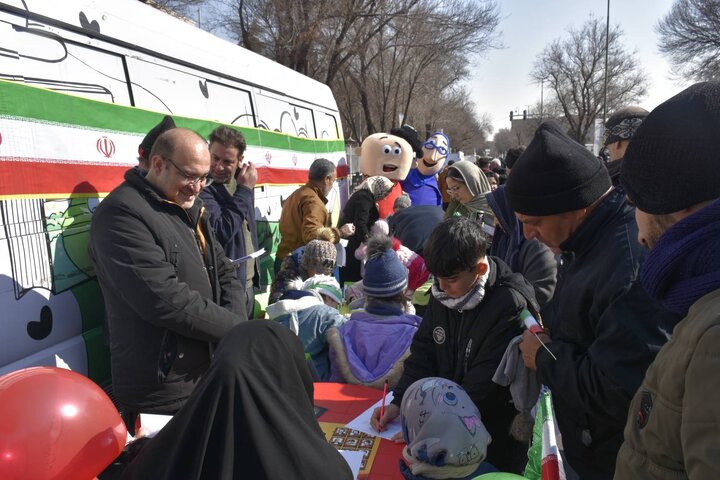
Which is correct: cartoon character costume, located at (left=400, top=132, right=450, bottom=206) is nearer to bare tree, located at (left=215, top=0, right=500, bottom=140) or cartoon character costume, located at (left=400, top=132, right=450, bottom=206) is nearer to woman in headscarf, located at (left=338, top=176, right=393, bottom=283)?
woman in headscarf, located at (left=338, top=176, right=393, bottom=283)

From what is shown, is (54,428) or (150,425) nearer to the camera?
(54,428)

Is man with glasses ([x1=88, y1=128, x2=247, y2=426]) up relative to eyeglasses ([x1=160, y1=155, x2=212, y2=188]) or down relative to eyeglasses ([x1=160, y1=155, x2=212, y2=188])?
down

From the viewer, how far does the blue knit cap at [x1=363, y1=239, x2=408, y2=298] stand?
282 cm

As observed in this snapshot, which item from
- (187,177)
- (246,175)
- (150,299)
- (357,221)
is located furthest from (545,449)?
(357,221)

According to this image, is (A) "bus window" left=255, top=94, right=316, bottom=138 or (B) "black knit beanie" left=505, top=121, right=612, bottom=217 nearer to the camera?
(B) "black knit beanie" left=505, top=121, right=612, bottom=217

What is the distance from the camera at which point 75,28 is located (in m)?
2.61

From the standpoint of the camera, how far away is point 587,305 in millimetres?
1518

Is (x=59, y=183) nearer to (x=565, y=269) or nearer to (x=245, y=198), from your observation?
(x=245, y=198)

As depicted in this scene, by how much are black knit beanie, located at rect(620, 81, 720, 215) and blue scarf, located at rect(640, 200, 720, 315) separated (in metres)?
0.11

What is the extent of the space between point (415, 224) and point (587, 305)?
3031 mm

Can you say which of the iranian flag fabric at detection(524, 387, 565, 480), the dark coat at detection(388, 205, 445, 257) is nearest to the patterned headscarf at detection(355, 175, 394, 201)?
the dark coat at detection(388, 205, 445, 257)

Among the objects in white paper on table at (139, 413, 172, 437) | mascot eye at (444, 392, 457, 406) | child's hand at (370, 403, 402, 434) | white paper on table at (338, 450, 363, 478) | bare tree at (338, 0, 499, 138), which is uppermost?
bare tree at (338, 0, 499, 138)

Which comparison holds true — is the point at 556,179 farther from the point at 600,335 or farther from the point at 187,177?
the point at 187,177

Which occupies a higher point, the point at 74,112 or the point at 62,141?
the point at 74,112
